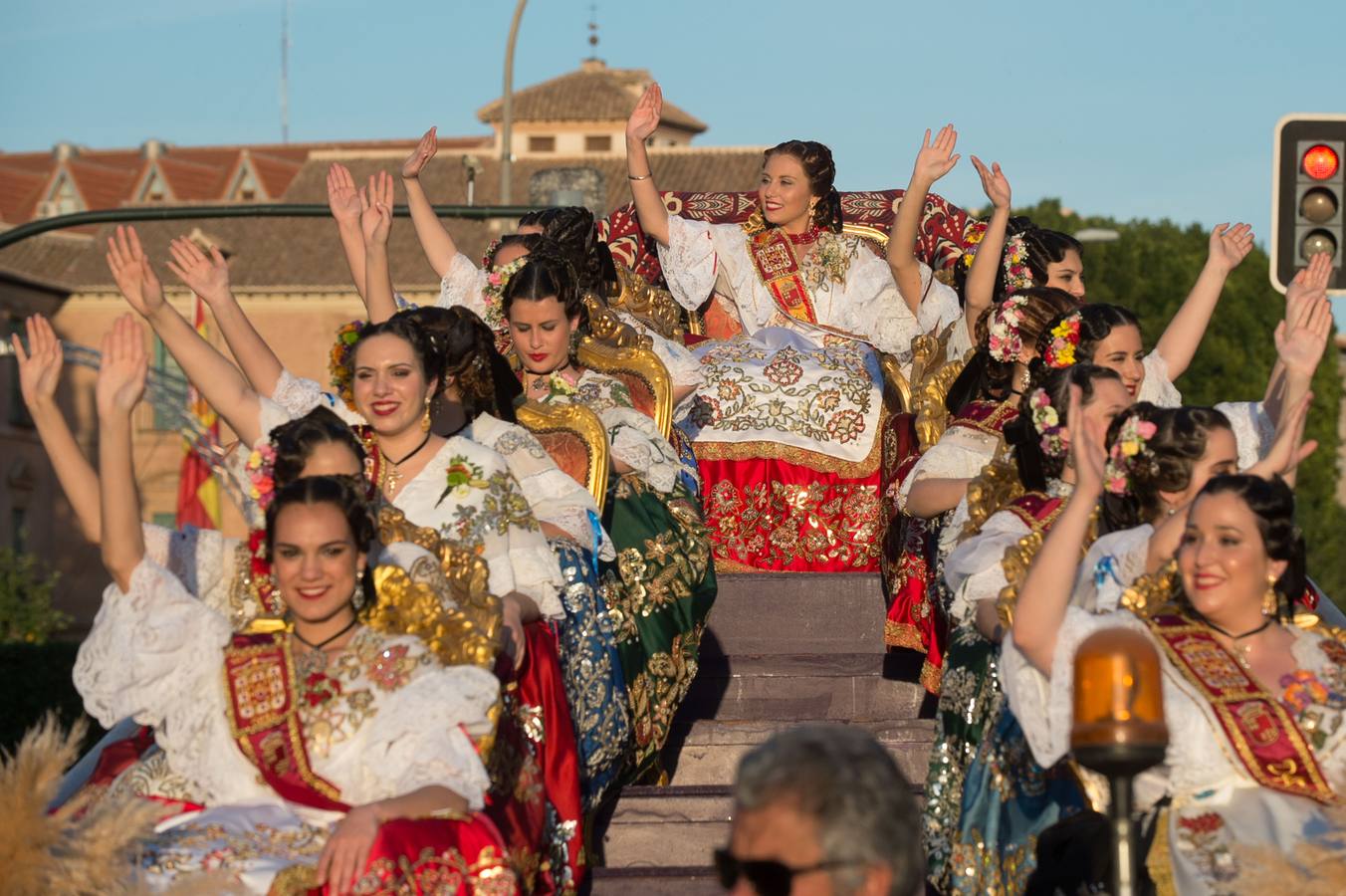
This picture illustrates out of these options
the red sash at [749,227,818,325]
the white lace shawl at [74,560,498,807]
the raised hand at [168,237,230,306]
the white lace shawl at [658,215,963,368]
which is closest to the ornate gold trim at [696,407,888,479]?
the white lace shawl at [658,215,963,368]

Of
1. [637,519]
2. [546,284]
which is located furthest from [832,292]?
[637,519]

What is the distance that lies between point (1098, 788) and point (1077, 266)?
435 centimetres

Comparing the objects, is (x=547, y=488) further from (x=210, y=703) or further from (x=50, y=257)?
(x=50, y=257)

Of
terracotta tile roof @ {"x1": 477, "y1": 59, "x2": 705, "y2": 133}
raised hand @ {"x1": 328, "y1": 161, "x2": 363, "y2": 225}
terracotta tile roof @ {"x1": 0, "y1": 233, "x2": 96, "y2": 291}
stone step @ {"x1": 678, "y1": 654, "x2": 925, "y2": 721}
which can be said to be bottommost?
stone step @ {"x1": 678, "y1": 654, "x2": 925, "y2": 721}

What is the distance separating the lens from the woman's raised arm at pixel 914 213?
34.6ft

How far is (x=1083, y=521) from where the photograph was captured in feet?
20.0

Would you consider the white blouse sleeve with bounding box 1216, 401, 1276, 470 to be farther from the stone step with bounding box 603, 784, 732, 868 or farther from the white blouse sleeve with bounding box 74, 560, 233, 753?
the white blouse sleeve with bounding box 74, 560, 233, 753

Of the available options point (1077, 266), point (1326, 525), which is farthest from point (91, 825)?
point (1326, 525)

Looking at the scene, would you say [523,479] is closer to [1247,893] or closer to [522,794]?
[522,794]

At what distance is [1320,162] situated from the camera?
12742 mm

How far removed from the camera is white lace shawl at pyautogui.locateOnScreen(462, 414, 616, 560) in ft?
26.7

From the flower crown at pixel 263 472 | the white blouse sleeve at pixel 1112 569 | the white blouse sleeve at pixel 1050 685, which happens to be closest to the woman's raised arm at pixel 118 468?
the flower crown at pixel 263 472

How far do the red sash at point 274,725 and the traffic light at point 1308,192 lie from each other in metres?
7.40

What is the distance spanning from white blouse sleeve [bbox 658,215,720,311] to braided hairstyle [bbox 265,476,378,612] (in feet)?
15.8
